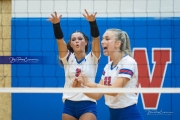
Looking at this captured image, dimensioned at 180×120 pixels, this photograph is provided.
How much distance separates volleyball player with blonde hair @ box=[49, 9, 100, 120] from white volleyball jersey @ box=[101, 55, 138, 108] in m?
0.70

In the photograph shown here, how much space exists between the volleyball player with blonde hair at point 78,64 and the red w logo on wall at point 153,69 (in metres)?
1.51

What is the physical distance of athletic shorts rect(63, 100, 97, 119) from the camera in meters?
5.57

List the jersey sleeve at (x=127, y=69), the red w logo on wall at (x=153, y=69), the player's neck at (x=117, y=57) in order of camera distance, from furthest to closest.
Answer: the red w logo on wall at (x=153, y=69) < the player's neck at (x=117, y=57) < the jersey sleeve at (x=127, y=69)

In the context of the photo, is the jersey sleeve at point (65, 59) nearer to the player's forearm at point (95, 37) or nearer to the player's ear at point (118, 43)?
the player's forearm at point (95, 37)

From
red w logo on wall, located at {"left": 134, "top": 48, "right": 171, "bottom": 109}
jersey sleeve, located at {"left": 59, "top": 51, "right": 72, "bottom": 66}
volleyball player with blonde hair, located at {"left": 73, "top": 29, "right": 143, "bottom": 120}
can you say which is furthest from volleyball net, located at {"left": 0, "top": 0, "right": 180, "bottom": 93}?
volleyball player with blonde hair, located at {"left": 73, "top": 29, "right": 143, "bottom": 120}

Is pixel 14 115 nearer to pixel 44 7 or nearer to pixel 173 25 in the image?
pixel 44 7

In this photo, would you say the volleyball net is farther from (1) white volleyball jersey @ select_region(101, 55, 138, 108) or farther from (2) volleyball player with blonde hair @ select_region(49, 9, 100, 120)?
(1) white volleyball jersey @ select_region(101, 55, 138, 108)

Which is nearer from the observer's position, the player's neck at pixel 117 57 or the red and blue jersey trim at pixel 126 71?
the red and blue jersey trim at pixel 126 71

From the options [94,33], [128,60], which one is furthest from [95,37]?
[128,60]

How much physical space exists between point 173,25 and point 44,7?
1.70m

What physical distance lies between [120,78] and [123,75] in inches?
1.4

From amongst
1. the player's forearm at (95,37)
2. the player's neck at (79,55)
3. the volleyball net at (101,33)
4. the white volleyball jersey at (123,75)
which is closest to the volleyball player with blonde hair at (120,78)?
the white volleyball jersey at (123,75)

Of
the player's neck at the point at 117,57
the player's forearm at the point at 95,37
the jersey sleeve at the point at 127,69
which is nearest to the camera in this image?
the jersey sleeve at the point at 127,69

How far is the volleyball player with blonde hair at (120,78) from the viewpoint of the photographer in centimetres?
470
